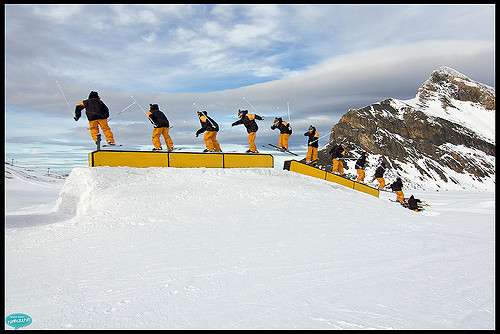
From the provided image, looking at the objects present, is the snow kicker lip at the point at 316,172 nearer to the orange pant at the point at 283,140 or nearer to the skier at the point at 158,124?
the orange pant at the point at 283,140

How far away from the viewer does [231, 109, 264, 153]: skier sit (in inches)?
463

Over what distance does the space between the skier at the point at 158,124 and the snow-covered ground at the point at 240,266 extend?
3017 millimetres

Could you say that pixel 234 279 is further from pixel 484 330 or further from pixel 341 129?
pixel 341 129

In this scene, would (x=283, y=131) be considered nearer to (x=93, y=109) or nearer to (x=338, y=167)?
(x=338, y=167)

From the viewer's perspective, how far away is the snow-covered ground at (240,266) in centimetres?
258

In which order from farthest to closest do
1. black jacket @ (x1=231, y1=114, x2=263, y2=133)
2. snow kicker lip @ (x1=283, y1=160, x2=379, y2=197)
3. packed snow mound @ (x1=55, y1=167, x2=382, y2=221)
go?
1. snow kicker lip @ (x1=283, y1=160, x2=379, y2=197)
2. black jacket @ (x1=231, y1=114, x2=263, y2=133)
3. packed snow mound @ (x1=55, y1=167, x2=382, y2=221)

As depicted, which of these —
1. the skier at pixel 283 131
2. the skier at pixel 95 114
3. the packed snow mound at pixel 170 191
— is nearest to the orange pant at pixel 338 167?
the skier at pixel 283 131

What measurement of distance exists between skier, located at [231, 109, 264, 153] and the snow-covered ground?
4.85 meters

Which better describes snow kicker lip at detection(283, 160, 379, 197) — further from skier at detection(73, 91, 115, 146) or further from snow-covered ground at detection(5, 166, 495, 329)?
skier at detection(73, 91, 115, 146)

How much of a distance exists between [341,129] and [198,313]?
100596 mm

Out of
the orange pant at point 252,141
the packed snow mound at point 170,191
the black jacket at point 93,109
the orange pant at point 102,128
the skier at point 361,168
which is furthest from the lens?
the skier at point 361,168

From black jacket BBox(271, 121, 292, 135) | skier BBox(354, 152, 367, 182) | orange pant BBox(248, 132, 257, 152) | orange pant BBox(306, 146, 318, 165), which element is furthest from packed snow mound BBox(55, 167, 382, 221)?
skier BBox(354, 152, 367, 182)

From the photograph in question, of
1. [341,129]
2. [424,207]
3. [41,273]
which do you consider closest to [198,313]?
[41,273]

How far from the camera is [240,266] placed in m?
3.66
